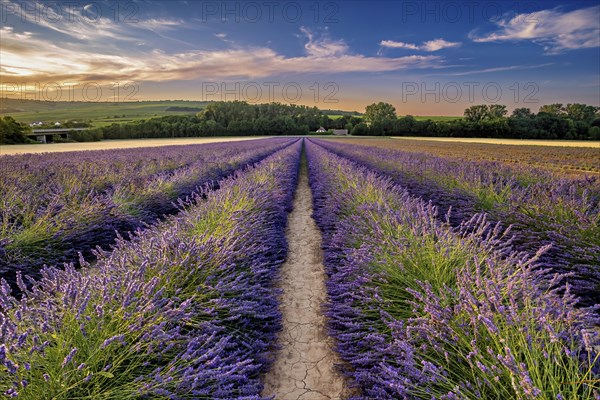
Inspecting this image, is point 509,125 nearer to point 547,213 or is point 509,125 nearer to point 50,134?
point 547,213

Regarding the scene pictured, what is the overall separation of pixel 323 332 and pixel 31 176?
339 inches

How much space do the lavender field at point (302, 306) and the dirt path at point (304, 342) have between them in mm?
16

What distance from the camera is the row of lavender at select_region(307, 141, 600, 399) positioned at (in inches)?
58.5

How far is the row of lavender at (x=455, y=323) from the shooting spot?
1486 millimetres

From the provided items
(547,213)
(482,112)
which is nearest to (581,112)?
(482,112)

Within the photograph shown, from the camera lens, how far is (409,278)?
2619 millimetres

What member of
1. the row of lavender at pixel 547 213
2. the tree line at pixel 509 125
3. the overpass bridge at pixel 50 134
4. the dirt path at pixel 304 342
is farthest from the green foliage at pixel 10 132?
the tree line at pixel 509 125

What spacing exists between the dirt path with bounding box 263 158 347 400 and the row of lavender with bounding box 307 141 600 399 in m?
0.19

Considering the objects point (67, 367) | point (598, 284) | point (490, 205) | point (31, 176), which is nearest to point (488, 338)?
point (67, 367)

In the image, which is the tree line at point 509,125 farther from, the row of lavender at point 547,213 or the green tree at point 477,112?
the row of lavender at point 547,213

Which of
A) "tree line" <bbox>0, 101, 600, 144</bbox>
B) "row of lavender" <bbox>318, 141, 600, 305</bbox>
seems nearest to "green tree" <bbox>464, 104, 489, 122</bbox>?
"tree line" <bbox>0, 101, 600, 144</bbox>

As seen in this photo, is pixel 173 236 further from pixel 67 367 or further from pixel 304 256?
pixel 304 256

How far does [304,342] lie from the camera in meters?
2.84

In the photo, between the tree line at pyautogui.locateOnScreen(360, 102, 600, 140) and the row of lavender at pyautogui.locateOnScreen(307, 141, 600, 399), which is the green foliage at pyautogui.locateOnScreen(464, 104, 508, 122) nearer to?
the tree line at pyautogui.locateOnScreen(360, 102, 600, 140)
